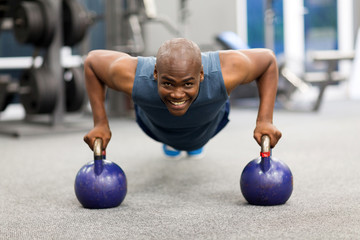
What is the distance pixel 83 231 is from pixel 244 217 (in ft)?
1.32

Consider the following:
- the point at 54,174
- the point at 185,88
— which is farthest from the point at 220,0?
the point at 185,88

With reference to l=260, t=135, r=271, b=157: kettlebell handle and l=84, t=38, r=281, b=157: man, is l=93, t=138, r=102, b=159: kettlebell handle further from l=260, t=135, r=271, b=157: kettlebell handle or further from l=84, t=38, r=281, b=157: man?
l=260, t=135, r=271, b=157: kettlebell handle

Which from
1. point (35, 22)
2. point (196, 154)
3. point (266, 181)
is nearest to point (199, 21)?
point (35, 22)

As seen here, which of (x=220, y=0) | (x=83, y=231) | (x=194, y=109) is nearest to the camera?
(x=83, y=231)

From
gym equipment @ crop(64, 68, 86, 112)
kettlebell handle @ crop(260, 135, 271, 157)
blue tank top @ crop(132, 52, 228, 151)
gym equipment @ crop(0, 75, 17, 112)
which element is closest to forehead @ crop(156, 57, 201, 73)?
blue tank top @ crop(132, 52, 228, 151)

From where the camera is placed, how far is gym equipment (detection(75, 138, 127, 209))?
127cm

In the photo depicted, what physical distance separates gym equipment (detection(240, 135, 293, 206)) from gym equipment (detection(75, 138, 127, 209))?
14.1 inches

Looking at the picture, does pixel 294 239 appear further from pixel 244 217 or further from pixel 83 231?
pixel 83 231

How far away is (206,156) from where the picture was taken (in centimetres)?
222

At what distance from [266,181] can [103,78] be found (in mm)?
581

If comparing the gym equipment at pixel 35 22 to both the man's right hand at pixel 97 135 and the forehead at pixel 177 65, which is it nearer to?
the man's right hand at pixel 97 135

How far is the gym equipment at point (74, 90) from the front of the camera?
346 cm

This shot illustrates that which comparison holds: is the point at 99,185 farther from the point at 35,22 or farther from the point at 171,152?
the point at 35,22

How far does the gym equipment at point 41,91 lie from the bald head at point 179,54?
2.08 m
